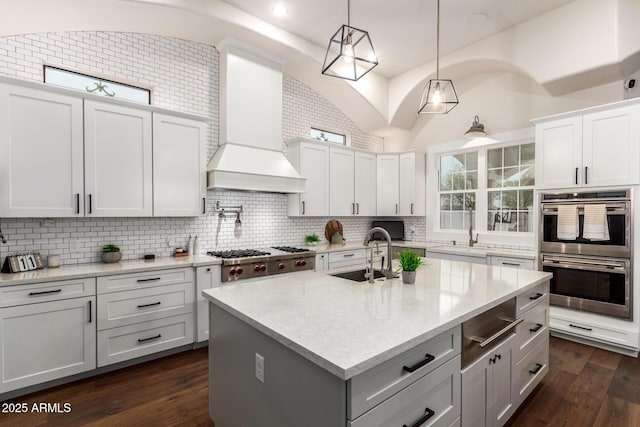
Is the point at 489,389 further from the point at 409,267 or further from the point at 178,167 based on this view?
the point at 178,167

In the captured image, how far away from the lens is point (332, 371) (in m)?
1.06

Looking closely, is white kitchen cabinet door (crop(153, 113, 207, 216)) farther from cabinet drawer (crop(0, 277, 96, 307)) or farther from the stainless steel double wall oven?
the stainless steel double wall oven

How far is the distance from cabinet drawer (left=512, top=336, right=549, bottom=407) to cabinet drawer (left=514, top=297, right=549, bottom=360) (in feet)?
0.20

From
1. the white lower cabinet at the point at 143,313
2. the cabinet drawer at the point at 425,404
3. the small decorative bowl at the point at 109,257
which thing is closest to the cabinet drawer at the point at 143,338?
the white lower cabinet at the point at 143,313

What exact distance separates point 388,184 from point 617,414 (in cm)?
413

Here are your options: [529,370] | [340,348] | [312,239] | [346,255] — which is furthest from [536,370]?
[312,239]

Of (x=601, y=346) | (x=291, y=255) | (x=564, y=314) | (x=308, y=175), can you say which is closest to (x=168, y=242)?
(x=291, y=255)

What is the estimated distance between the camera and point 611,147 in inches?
133

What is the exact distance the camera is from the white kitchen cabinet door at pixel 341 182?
514cm

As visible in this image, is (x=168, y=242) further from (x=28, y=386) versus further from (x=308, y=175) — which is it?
(x=308, y=175)

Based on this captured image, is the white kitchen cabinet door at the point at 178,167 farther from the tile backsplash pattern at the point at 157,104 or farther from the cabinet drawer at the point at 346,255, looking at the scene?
the cabinet drawer at the point at 346,255

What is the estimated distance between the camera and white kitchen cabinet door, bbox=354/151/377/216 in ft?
18.0

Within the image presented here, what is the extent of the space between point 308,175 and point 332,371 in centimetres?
394

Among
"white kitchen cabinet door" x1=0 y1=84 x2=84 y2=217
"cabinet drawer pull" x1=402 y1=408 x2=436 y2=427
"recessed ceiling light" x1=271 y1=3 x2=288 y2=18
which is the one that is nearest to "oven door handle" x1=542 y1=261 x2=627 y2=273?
"cabinet drawer pull" x1=402 y1=408 x2=436 y2=427
